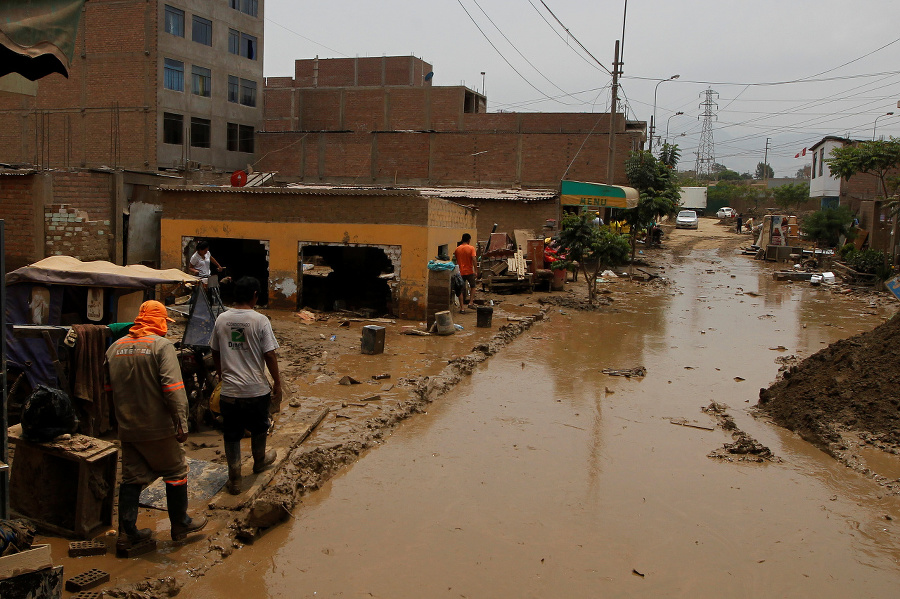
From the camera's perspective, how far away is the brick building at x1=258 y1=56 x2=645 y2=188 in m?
37.2

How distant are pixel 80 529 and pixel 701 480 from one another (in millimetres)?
5302

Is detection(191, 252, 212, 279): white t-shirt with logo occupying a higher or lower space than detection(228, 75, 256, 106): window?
lower

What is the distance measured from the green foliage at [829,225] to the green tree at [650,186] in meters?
7.83

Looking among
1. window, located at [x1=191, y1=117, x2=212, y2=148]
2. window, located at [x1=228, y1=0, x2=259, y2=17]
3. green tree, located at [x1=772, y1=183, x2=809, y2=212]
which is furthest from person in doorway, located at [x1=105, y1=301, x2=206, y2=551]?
green tree, located at [x1=772, y1=183, x2=809, y2=212]

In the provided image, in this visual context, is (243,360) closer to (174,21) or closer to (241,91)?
(174,21)

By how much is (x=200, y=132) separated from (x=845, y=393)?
116 feet

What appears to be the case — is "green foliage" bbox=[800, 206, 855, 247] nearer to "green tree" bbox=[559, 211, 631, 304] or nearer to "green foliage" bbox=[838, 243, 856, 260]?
"green foliage" bbox=[838, 243, 856, 260]

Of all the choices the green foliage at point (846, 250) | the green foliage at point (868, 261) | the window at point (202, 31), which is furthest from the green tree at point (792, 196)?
the window at point (202, 31)

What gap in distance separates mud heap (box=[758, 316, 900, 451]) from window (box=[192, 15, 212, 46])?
3515 cm

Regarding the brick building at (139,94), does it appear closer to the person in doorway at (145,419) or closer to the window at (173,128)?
the window at (173,128)

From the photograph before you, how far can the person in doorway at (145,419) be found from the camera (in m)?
4.58

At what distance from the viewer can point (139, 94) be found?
3391 centimetres

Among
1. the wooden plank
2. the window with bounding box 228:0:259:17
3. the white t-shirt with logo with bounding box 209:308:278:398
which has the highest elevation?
the window with bounding box 228:0:259:17

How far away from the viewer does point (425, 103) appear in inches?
1740
